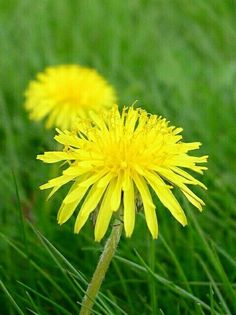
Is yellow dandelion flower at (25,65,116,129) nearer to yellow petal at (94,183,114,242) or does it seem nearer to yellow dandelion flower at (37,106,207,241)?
yellow dandelion flower at (37,106,207,241)

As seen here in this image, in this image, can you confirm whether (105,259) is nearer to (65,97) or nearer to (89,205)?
(89,205)

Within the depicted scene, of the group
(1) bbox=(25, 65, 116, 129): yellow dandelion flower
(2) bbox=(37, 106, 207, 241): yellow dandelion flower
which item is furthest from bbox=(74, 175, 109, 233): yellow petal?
(1) bbox=(25, 65, 116, 129): yellow dandelion flower

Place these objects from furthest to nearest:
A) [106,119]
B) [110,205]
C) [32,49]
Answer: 1. [32,49]
2. [106,119]
3. [110,205]

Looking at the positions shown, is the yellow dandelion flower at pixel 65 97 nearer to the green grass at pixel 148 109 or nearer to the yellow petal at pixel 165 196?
the green grass at pixel 148 109

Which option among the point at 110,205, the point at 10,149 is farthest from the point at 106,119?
the point at 10,149

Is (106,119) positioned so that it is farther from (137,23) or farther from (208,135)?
Answer: (137,23)

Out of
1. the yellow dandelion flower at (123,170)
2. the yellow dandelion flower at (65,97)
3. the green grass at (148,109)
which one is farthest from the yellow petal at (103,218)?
the yellow dandelion flower at (65,97)
